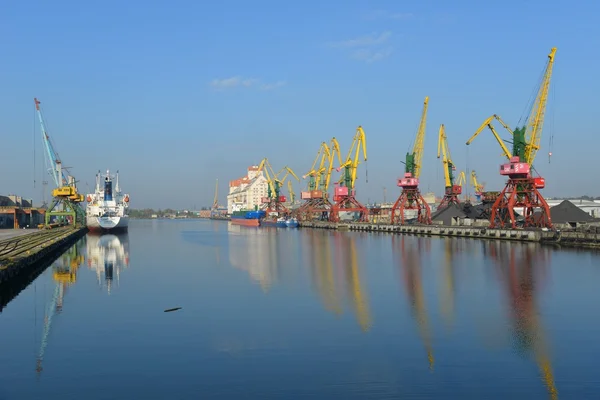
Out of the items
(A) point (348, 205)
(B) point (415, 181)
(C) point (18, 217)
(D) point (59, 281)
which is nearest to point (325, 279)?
(D) point (59, 281)

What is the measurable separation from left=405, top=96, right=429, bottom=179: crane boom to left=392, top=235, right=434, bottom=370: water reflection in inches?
1358

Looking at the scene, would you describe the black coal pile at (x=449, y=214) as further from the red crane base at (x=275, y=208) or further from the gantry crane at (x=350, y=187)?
the red crane base at (x=275, y=208)

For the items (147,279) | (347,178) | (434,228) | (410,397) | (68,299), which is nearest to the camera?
(410,397)

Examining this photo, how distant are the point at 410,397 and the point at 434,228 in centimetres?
5906

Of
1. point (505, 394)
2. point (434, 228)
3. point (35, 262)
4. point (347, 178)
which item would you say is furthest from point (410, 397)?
point (347, 178)

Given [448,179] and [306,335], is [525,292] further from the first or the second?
[448,179]

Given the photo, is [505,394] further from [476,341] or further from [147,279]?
[147,279]

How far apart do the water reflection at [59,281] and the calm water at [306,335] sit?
81 mm

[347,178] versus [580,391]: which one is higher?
[347,178]

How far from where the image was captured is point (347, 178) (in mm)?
98250


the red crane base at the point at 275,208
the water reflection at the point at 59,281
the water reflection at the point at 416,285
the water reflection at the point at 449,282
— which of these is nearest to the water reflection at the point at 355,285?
the water reflection at the point at 416,285

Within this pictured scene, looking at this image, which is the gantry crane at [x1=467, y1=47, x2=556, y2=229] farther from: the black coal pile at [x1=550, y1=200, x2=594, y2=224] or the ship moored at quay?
the ship moored at quay

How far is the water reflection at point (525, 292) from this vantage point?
13.9m

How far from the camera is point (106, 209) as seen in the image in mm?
81750
